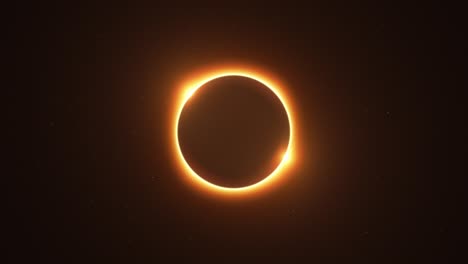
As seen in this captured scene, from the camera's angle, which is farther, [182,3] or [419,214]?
[419,214]

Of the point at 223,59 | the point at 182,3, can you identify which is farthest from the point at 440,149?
the point at 182,3

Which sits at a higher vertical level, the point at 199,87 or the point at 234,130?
the point at 199,87

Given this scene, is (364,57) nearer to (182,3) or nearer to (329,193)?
(329,193)
